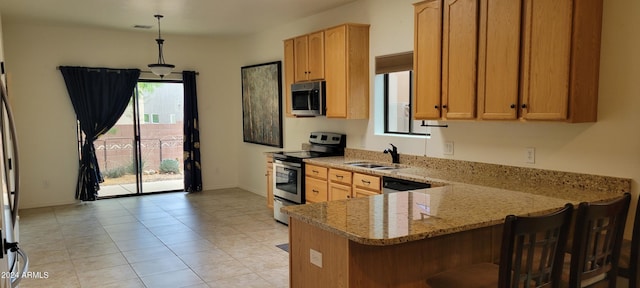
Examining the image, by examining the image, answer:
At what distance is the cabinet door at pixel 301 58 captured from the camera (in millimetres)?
5695

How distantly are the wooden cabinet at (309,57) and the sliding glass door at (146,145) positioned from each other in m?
3.03

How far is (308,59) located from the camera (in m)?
5.66

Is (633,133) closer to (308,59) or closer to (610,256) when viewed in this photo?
(610,256)

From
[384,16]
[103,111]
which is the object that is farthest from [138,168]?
[384,16]

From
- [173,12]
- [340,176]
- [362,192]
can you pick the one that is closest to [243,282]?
[362,192]

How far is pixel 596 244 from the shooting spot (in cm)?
216

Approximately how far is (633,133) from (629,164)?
0.20m

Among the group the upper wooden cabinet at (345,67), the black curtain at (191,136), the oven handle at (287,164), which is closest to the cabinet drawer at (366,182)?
the upper wooden cabinet at (345,67)

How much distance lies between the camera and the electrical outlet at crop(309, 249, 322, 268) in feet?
7.47

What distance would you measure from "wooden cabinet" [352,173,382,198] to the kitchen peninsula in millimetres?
1226

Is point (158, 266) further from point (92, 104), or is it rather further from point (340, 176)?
point (92, 104)

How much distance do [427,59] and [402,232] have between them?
88.8 inches

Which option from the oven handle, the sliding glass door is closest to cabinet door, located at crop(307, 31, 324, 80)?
the oven handle

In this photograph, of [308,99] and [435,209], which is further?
[308,99]
